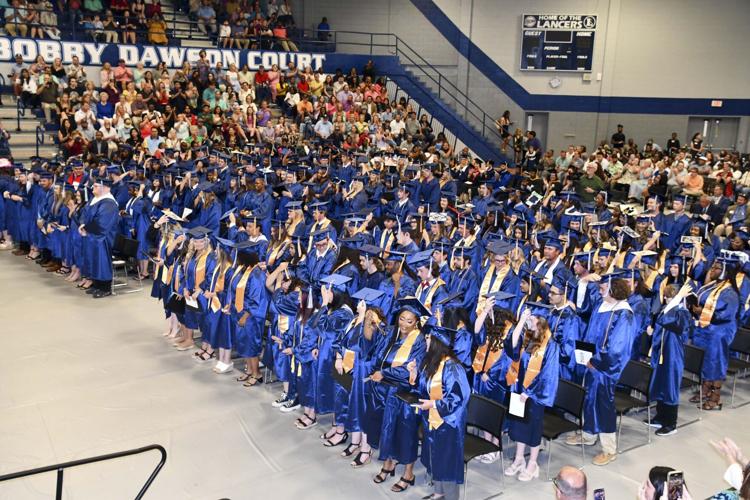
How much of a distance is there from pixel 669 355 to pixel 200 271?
503 cm

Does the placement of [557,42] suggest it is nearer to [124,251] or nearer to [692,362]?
[124,251]

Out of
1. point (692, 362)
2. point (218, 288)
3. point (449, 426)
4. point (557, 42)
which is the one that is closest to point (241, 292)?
point (218, 288)

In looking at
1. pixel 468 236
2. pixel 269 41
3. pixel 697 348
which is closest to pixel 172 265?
pixel 468 236

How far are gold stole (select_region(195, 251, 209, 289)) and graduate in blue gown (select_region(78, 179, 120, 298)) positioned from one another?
3169 mm

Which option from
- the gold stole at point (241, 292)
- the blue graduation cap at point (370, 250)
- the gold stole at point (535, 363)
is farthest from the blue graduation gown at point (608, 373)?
the gold stole at point (241, 292)

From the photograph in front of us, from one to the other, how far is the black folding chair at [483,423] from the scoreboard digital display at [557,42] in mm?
20133

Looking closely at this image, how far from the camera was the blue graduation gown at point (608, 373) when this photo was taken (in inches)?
241

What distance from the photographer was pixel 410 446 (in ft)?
18.3

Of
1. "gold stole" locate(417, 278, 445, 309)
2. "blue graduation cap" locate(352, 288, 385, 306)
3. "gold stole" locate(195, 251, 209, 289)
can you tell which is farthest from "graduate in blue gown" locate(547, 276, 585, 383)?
"gold stole" locate(195, 251, 209, 289)

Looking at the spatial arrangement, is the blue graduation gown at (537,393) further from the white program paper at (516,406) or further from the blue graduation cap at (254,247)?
the blue graduation cap at (254,247)

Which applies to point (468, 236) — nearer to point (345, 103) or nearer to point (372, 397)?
point (372, 397)

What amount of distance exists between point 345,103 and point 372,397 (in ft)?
53.4

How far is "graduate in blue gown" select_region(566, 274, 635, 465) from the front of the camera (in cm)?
613

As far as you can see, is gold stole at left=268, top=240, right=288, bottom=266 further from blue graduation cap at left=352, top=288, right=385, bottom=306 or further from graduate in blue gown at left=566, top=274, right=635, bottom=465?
graduate in blue gown at left=566, top=274, right=635, bottom=465
